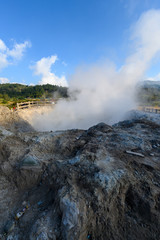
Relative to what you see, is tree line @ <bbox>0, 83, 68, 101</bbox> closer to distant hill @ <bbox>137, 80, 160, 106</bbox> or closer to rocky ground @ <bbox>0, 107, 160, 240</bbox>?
distant hill @ <bbox>137, 80, 160, 106</bbox>

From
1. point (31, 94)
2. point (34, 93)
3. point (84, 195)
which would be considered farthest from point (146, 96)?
point (31, 94)

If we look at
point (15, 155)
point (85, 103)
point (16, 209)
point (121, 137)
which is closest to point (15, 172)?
point (15, 155)

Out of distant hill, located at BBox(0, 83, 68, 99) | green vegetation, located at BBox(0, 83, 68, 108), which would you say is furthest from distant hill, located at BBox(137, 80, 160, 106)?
distant hill, located at BBox(0, 83, 68, 99)

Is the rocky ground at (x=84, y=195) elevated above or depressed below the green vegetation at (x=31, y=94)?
below

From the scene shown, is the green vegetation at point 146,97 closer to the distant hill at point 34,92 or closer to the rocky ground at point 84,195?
the rocky ground at point 84,195

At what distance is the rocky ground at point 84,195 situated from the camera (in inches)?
80.7

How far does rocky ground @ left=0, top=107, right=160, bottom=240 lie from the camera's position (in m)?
2.05

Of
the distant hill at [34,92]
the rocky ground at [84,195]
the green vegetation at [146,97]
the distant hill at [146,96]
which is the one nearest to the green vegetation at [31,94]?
the distant hill at [34,92]

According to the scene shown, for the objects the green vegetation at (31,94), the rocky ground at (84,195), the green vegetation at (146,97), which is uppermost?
the green vegetation at (31,94)

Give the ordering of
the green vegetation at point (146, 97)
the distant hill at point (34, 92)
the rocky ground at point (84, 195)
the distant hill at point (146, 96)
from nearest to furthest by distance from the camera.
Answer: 1. the rocky ground at point (84, 195)
2. the distant hill at point (146, 96)
3. the green vegetation at point (146, 97)
4. the distant hill at point (34, 92)

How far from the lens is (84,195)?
7.65 ft

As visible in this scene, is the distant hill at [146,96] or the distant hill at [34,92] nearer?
the distant hill at [146,96]

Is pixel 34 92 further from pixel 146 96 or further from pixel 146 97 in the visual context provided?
pixel 146 97

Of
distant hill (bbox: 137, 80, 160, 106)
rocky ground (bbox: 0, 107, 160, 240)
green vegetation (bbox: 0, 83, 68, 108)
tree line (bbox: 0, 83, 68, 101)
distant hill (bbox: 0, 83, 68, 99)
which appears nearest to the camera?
rocky ground (bbox: 0, 107, 160, 240)
